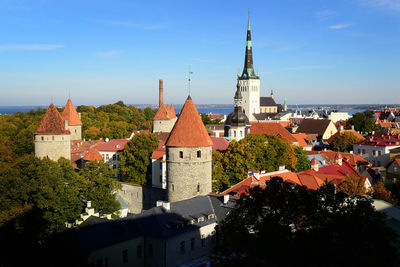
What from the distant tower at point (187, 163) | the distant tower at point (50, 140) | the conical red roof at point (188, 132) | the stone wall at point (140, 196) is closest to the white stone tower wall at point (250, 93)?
the distant tower at point (50, 140)

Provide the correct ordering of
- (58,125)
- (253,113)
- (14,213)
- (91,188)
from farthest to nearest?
(253,113)
(58,125)
(91,188)
(14,213)

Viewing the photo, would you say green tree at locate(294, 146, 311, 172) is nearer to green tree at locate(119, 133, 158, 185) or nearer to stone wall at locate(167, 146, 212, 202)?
green tree at locate(119, 133, 158, 185)

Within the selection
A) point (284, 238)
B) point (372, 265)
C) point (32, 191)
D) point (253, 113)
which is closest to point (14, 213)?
point (32, 191)

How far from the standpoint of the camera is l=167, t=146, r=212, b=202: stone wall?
94.6 feet

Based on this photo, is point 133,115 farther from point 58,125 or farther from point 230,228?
point 230,228

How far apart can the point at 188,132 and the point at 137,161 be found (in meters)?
15.9

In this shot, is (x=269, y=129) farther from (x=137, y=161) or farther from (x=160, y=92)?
(x=160, y=92)

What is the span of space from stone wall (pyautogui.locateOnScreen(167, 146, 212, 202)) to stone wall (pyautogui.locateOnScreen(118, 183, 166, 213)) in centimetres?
574

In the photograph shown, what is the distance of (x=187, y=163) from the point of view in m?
28.9

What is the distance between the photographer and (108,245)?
21375 millimetres

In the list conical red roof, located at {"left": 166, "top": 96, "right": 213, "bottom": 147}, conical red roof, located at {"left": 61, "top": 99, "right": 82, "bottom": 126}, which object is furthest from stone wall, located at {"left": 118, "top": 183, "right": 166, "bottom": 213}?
conical red roof, located at {"left": 61, "top": 99, "right": 82, "bottom": 126}

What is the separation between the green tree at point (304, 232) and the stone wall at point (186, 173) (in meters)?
11.9

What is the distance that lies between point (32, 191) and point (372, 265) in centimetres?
2261

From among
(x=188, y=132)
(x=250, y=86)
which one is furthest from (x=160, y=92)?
(x=188, y=132)
